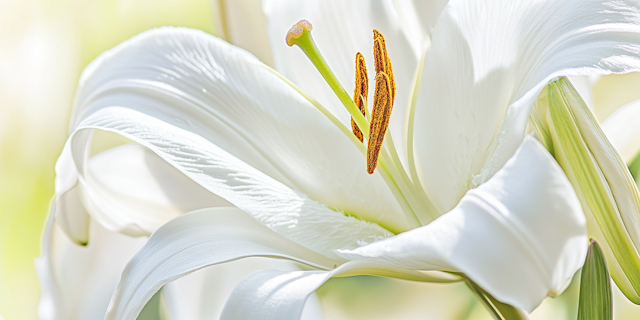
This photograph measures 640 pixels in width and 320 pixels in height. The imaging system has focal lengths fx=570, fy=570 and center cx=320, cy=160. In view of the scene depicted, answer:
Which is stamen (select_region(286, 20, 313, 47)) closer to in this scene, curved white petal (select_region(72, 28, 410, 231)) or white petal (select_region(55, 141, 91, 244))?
curved white petal (select_region(72, 28, 410, 231))

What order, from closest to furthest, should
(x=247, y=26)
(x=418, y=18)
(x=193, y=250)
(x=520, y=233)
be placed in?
1. (x=520, y=233)
2. (x=193, y=250)
3. (x=418, y=18)
4. (x=247, y=26)

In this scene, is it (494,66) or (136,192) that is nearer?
(494,66)

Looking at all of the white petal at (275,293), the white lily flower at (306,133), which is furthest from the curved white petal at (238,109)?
the white petal at (275,293)

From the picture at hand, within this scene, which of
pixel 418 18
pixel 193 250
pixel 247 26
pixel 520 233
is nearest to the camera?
pixel 520 233

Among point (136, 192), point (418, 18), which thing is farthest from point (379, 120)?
point (136, 192)

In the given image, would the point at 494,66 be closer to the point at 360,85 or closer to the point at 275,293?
the point at 360,85

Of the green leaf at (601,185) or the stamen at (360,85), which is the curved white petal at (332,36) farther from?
the green leaf at (601,185)

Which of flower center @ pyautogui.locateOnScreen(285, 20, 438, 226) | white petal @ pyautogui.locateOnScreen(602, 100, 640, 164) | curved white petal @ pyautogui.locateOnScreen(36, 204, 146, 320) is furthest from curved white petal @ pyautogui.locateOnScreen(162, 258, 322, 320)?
white petal @ pyautogui.locateOnScreen(602, 100, 640, 164)

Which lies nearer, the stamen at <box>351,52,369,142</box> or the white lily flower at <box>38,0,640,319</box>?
the white lily flower at <box>38,0,640,319</box>
